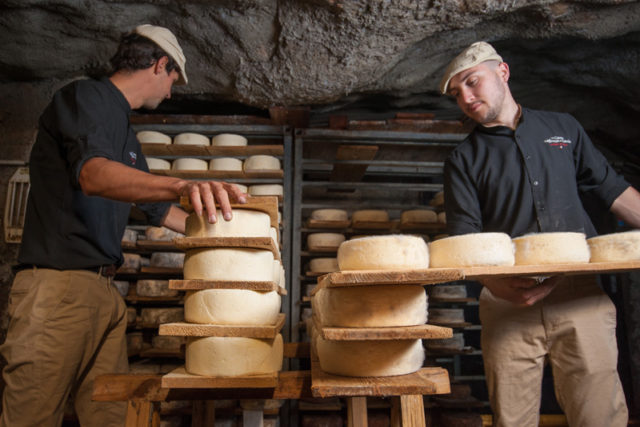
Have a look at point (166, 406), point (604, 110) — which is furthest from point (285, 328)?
point (604, 110)

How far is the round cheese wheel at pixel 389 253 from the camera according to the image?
1.19 meters

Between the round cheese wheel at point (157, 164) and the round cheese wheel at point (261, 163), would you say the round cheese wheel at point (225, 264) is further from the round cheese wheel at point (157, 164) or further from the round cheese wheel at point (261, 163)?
the round cheese wheel at point (157, 164)

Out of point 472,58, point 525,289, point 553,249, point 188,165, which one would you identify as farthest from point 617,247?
point 188,165

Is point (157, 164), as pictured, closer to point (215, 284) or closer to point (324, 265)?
point (324, 265)

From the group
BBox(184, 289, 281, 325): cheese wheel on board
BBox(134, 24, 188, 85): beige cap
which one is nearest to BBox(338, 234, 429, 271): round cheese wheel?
BBox(184, 289, 281, 325): cheese wheel on board

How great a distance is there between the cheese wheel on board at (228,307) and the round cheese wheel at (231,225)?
0.18 m

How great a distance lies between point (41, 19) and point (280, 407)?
11.9 ft

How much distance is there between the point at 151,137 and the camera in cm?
370

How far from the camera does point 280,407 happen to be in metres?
3.49

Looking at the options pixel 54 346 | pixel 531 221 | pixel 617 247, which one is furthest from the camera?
pixel 531 221

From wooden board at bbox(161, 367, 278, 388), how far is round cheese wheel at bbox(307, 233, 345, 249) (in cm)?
251

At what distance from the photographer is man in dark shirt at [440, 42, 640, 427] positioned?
1.79 m

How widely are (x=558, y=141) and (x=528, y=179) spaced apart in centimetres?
29

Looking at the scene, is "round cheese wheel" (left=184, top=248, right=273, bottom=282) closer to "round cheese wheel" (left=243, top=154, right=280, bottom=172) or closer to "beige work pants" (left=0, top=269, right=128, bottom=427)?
"beige work pants" (left=0, top=269, right=128, bottom=427)
